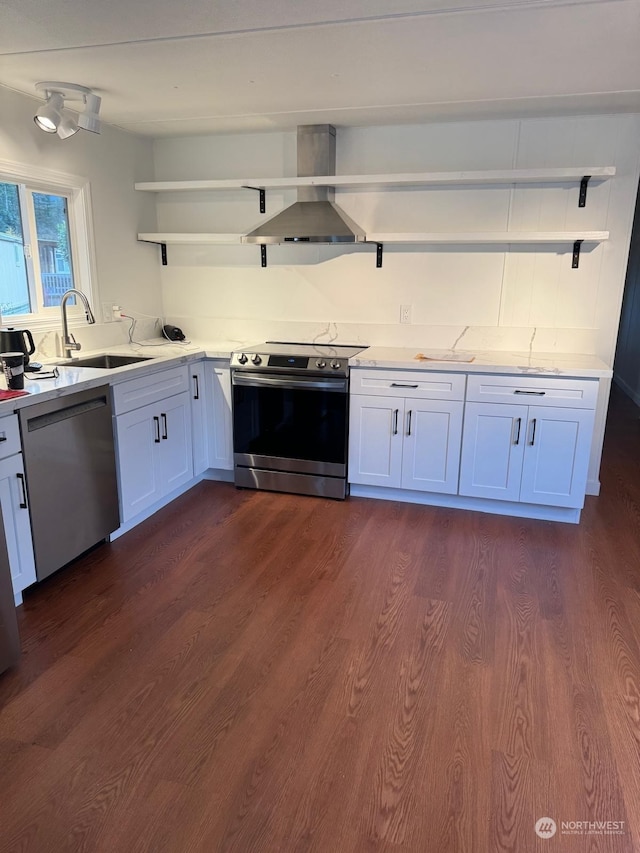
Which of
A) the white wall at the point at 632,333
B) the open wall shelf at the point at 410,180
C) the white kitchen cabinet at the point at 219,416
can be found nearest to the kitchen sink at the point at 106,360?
the white kitchen cabinet at the point at 219,416

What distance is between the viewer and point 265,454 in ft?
12.3

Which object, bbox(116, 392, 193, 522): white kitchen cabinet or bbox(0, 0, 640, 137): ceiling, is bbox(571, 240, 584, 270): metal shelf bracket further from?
bbox(116, 392, 193, 522): white kitchen cabinet

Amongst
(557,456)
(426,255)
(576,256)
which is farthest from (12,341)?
(576,256)

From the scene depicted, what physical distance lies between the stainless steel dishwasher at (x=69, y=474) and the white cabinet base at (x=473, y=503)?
156 cm

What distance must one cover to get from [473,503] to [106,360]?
7.99ft

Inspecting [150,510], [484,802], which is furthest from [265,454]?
[484,802]

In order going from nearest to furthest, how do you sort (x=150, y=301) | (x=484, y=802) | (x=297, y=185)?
(x=484, y=802) → (x=297, y=185) → (x=150, y=301)

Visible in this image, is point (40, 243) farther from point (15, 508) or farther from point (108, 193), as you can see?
point (15, 508)

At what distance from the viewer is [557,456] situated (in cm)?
325

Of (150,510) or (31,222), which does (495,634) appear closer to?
(150,510)

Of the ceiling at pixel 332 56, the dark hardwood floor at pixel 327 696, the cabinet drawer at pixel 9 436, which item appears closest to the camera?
the dark hardwood floor at pixel 327 696

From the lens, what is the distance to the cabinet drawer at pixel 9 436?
2.24 m

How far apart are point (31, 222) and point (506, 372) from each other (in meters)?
2.81

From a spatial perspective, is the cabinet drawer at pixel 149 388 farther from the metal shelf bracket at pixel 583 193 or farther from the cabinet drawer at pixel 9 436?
the metal shelf bracket at pixel 583 193
